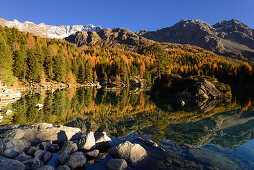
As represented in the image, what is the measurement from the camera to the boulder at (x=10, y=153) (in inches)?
288

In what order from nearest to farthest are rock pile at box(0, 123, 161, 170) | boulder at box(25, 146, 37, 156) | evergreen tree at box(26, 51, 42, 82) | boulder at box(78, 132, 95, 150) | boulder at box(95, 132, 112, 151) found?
rock pile at box(0, 123, 161, 170), boulder at box(25, 146, 37, 156), boulder at box(78, 132, 95, 150), boulder at box(95, 132, 112, 151), evergreen tree at box(26, 51, 42, 82)

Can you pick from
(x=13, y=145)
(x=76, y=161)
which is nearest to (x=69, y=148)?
(x=76, y=161)

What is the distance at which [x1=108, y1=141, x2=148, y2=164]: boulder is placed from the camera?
766 centimetres

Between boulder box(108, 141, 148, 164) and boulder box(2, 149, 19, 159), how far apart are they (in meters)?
5.51

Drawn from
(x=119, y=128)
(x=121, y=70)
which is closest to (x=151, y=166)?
(x=119, y=128)

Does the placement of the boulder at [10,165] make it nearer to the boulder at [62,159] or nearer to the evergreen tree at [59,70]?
the boulder at [62,159]

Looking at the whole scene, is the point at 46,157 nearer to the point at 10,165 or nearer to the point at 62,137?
the point at 10,165

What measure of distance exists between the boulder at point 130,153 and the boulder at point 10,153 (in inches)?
217

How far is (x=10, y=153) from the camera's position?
7457mm

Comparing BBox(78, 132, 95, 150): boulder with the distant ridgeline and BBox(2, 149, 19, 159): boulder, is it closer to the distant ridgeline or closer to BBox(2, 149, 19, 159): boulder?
BBox(2, 149, 19, 159): boulder

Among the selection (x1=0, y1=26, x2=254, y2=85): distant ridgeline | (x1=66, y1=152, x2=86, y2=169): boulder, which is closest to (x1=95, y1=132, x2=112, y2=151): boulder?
(x1=66, y1=152, x2=86, y2=169): boulder

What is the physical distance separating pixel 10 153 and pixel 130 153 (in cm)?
679

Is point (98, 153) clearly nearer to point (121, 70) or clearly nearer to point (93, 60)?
point (121, 70)

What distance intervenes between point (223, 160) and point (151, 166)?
4453 mm
